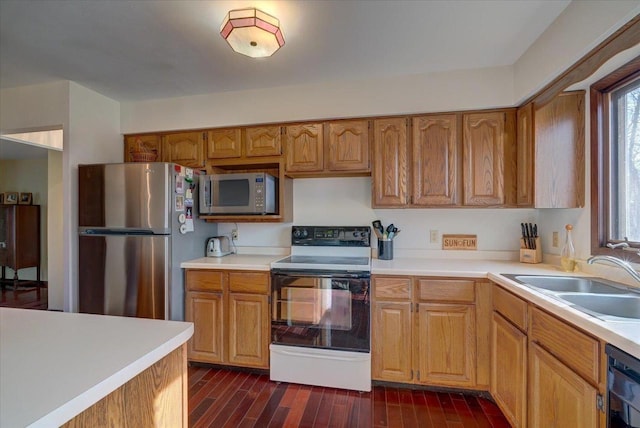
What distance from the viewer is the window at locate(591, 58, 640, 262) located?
1.55 m

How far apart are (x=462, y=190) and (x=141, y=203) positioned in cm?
248

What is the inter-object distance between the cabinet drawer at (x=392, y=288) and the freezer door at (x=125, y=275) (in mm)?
1575

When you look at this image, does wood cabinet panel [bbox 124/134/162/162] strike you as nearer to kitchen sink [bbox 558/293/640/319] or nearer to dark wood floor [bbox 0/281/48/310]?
dark wood floor [bbox 0/281/48/310]

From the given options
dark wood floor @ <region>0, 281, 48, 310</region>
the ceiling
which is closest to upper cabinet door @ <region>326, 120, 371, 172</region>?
the ceiling

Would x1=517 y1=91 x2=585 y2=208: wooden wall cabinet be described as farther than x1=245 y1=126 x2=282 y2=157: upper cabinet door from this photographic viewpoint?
No

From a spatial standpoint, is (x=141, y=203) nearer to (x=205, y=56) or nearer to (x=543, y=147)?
(x=205, y=56)

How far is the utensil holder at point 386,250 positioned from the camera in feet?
7.89

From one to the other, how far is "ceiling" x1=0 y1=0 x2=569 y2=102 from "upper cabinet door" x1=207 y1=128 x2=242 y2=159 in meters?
0.38

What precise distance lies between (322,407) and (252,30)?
89.0 inches

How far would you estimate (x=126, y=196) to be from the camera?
7.38 ft

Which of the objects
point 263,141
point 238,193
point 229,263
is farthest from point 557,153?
point 229,263

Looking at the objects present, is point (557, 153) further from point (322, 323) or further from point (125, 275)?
point (125, 275)

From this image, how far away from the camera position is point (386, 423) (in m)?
1.71

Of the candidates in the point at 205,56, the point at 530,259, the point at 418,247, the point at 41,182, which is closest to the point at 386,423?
the point at 418,247
